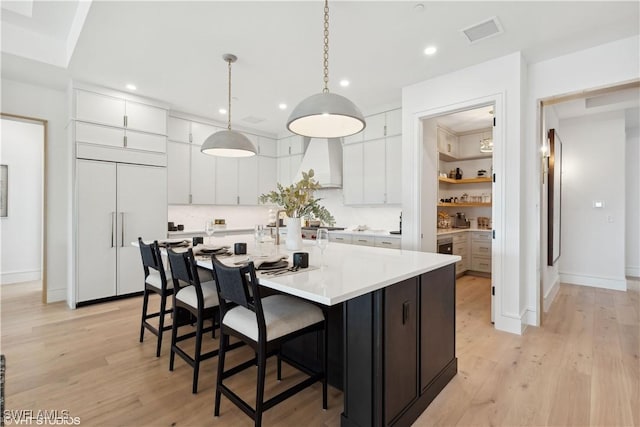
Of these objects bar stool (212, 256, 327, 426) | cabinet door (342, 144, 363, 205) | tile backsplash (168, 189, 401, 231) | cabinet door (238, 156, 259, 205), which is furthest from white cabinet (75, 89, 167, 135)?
bar stool (212, 256, 327, 426)

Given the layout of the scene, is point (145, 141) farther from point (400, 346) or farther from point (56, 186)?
point (400, 346)

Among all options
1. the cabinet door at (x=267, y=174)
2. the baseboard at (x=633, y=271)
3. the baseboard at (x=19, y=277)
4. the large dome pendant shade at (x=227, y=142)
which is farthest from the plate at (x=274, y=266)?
the baseboard at (x=633, y=271)

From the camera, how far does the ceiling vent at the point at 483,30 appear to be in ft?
8.41

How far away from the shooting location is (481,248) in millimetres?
5492

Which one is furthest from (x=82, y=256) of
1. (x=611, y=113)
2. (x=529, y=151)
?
(x=611, y=113)

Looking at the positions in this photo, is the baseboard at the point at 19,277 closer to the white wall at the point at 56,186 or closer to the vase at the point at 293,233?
the white wall at the point at 56,186

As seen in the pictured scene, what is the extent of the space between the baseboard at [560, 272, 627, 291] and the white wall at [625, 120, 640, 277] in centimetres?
113

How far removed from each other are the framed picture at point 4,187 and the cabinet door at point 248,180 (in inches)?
145

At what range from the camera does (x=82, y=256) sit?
12.8 feet

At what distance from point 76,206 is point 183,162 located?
1.65 meters

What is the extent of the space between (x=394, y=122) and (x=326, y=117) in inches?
98.0

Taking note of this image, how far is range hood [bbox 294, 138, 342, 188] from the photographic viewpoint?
211 inches

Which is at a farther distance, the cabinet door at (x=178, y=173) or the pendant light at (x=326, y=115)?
the cabinet door at (x=178, y=173)

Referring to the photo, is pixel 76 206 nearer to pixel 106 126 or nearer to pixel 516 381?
pixel 106 126
